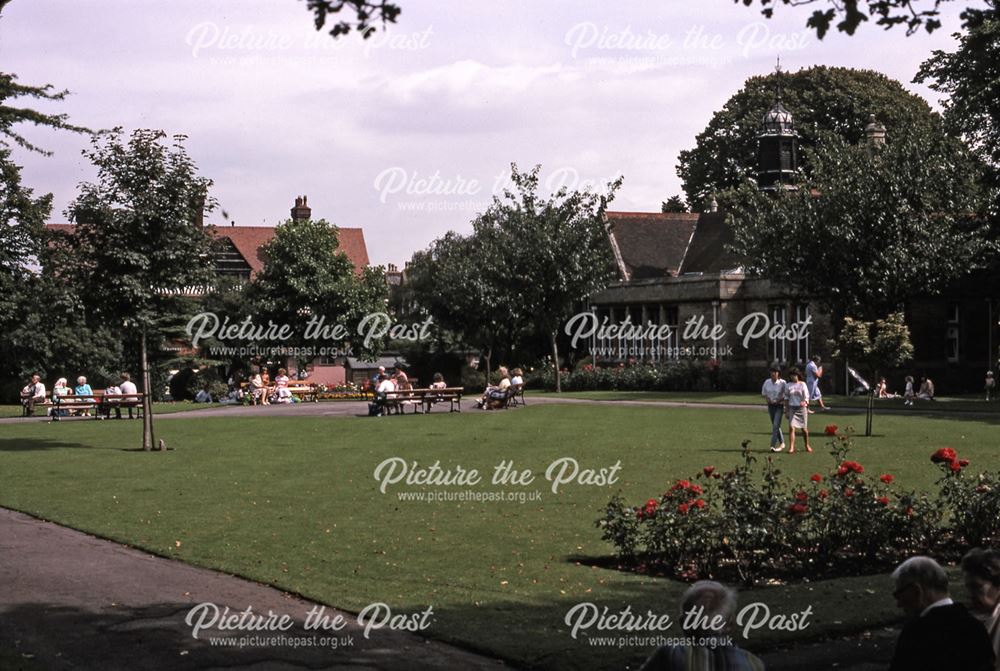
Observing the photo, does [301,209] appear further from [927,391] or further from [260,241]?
[927,391]

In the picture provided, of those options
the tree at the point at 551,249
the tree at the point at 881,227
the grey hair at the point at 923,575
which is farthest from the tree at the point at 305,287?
the grey hair at the point at 923,575

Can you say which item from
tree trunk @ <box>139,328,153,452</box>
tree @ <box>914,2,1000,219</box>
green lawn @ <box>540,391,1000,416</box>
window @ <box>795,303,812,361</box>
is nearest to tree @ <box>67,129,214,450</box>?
tree trunk @ <box>139,328,153,452</box>

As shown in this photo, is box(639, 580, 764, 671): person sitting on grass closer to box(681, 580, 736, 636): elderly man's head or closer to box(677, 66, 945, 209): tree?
box(681, 580, 736, 636): elderly man's head

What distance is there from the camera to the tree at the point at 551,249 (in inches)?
2222

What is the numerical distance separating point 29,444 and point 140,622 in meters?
20.0

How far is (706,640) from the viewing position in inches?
213

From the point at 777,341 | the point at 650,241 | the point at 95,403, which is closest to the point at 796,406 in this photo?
the point at 95,403

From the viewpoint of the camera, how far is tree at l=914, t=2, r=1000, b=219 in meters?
41.8

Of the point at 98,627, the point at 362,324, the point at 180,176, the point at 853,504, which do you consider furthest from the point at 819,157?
the point at 98,627

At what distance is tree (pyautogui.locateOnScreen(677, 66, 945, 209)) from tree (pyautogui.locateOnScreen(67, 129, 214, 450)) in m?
46.4

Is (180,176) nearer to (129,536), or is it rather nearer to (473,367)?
(129,536)

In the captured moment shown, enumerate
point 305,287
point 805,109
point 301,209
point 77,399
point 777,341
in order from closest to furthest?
point 77,399 < point 777,341 < point 305,287 < point 805,109 < point 301,209

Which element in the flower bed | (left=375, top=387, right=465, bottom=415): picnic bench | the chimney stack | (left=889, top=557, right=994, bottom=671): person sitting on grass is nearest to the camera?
(left=889, top=557, right=994, bottom=671): person sitting on grass

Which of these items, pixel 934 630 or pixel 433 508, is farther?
pixel 433 508
